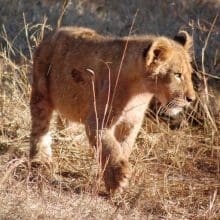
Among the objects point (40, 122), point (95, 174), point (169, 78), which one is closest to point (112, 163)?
point (95, 174)

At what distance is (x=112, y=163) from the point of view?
5.41m

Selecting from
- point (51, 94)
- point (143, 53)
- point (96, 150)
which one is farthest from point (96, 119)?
point (51, 94)

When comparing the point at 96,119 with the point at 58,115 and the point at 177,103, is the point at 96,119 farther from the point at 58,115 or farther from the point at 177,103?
the point at 58,115

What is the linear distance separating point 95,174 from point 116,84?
2.47 ft

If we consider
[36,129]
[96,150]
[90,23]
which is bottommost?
[90,23]

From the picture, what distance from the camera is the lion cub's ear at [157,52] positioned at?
5.70m

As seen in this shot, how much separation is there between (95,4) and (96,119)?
5.27m

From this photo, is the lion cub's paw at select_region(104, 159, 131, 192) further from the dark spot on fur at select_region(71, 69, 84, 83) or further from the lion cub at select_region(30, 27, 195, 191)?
the dark spot on fur at select_region(71, 69, 84, 83)

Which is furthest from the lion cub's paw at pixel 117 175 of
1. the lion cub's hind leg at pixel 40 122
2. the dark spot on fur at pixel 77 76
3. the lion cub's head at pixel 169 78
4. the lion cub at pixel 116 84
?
the lion cub's hind leg at pixel 40 122

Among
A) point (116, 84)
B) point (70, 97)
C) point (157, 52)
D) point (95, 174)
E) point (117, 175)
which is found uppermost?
point (157, 52)

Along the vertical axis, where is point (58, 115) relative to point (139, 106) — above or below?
below

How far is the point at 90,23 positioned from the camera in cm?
1038

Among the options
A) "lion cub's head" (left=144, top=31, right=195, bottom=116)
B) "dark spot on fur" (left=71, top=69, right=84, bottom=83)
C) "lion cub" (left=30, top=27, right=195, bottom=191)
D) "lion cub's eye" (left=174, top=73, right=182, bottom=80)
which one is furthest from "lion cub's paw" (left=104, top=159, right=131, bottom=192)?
"dark spot on fur" (left=71, top=69, right=84, bottom=83)

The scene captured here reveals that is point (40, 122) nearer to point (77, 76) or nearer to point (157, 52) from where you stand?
point (77, 76)
